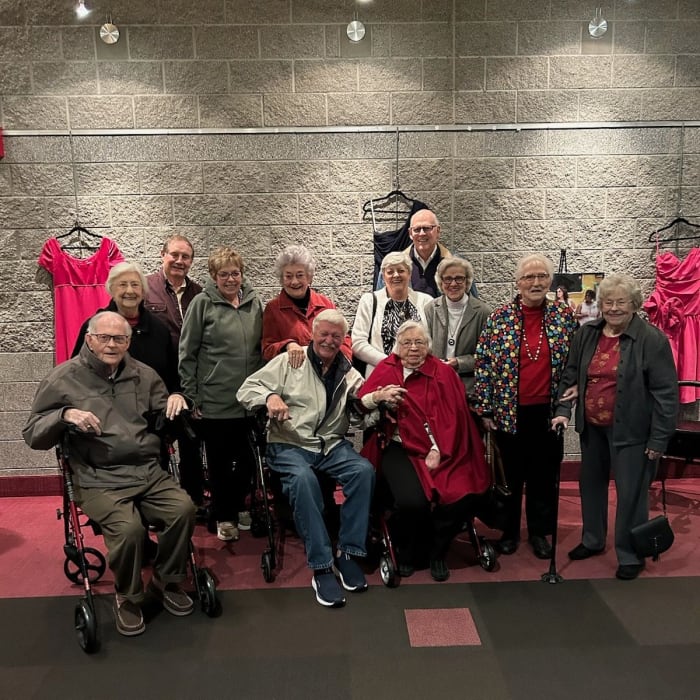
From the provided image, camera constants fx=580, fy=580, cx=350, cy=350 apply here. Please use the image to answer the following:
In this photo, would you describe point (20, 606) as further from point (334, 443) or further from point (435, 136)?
point (435, 136)

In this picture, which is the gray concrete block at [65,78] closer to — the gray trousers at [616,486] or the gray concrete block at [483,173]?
the gray concrete block at [483,173]

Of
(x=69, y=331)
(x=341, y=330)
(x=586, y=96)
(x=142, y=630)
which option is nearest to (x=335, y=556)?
(x=142, y=630)

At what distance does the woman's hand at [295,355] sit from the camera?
286cm

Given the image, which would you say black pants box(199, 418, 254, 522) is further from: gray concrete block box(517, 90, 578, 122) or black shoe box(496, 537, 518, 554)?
gray concrete block box(517, 90, 578, 122)

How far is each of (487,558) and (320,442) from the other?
1001 millimetres

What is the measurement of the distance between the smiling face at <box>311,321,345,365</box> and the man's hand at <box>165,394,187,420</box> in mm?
686

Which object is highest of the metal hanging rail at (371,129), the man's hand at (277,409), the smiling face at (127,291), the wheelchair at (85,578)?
the metal hanging rail at (371,129)

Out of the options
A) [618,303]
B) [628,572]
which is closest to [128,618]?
[628,572]

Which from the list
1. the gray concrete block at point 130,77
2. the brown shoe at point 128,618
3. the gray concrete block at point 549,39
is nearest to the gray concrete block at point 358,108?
the gray concrete block at point 549,39

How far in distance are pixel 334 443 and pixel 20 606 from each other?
162cm

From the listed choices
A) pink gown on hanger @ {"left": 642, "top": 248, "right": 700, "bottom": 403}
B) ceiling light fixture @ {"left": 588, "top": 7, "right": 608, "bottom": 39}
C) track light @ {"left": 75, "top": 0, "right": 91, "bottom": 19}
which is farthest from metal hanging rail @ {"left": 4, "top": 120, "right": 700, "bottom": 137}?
pink gown on hanger @ {"left": 642, "top": 248, "right": 700, "bottom": 403}

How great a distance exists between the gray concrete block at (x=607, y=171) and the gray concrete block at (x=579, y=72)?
50 centimetres

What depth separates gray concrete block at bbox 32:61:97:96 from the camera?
3836 mm

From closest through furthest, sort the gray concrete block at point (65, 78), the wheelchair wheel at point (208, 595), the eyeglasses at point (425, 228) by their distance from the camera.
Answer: the wheelchair wheel at point (208, 595) → the eyeglasses at point (425, 228) → the gray concrete block at point (65, 78)
